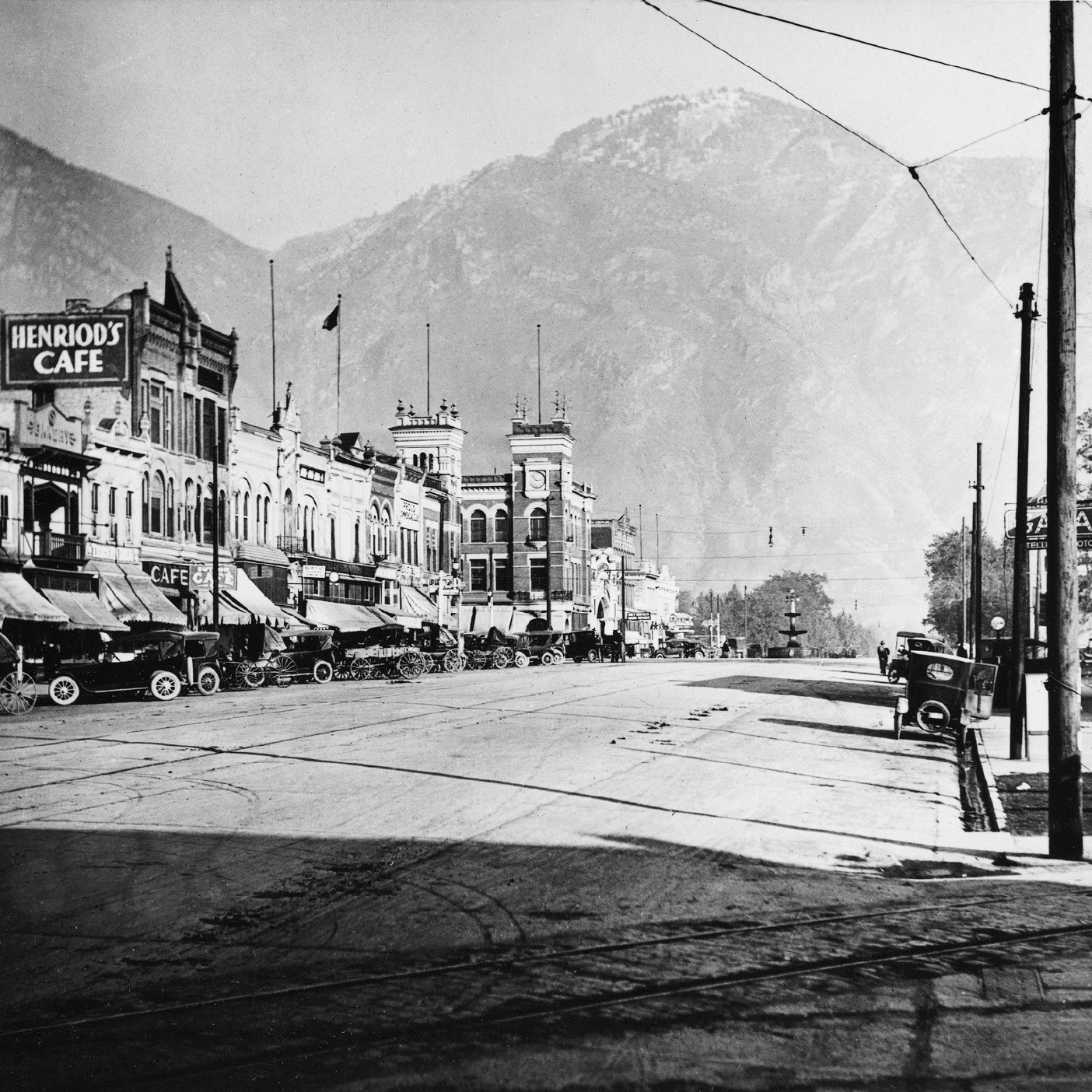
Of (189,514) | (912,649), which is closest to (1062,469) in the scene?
(912,649)

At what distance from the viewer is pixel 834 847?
A: 13.3 meters

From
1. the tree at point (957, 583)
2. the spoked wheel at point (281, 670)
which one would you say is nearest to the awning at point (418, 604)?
the spoked wheel at point (281, 670)

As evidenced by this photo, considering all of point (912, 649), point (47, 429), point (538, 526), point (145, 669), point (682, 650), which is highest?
point (47, 429)

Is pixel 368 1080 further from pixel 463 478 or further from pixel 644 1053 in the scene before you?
pixel 463 478

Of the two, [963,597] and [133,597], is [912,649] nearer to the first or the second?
[133,597]

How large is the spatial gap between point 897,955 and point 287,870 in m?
5.23

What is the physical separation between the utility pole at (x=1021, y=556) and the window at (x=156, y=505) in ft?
115

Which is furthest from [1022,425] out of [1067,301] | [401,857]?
[401,857]

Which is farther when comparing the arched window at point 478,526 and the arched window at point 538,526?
the arched window at point 478,526

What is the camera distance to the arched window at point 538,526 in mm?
98562

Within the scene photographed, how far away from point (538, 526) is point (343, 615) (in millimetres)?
35235

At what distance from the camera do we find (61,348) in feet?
78.9

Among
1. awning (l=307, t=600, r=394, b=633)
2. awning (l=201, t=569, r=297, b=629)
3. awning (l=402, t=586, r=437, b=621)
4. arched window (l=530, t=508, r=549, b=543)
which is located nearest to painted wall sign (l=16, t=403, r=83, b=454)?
awning (l=201, t=569, r=297, b=629)

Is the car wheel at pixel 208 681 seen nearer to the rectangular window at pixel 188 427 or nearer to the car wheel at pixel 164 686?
the car wheel at pixel 164 686
